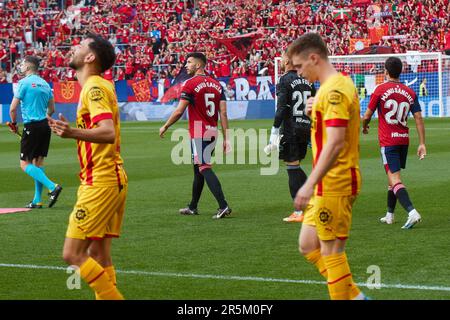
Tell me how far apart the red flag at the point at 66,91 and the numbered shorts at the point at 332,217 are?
3883cm

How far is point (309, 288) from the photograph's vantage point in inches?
307

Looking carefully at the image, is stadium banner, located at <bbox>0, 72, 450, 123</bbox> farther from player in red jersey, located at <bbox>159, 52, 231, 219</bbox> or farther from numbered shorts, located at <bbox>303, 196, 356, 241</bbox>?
numbered shorts, located at <bbox>303, 196, 356, 241</bbox>

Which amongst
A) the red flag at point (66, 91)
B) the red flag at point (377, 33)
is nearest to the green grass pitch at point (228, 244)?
the red flag at point (377, 33)

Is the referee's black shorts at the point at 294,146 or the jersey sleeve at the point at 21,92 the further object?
the jersey sleeve at the point at 21,92

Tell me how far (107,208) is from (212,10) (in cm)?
4314

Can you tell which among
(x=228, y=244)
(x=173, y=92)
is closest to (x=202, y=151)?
(x=228, y=244)

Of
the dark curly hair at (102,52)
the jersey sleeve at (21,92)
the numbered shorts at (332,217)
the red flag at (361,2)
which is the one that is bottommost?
the numbered shorts at (332,217)

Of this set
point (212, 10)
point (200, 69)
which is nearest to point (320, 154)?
point (200, 69)

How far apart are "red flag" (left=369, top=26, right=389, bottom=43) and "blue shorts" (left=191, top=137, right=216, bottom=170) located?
29816mm

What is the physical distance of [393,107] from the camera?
11461mm

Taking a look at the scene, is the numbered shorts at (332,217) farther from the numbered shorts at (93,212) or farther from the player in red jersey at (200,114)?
the player in red jersey at (200,114)

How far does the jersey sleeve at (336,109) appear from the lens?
5958 millimetres

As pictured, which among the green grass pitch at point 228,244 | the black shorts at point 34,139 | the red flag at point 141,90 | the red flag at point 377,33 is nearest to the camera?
the green grass pitch at point 228,244

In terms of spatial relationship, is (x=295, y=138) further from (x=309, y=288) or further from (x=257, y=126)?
(x=257, y=126)
